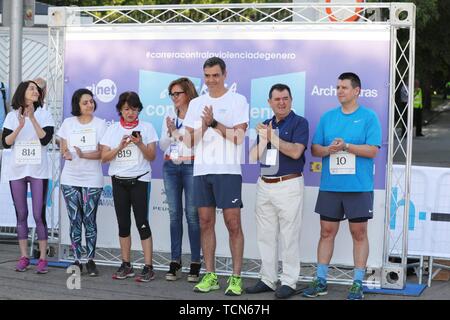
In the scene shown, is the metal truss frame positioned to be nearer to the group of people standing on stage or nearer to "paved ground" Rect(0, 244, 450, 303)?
"paved ground" Rect(0, 244, 450, 303)

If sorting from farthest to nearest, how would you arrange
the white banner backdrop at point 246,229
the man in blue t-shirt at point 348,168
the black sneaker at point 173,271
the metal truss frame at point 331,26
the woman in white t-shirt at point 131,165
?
the black sneaker at point 173,271 < the woman in white t-shirt at point 131,165 < the white banner backdrop at point 246,229 < the metal truss frame at point 331,26 < the man in blue t-shirt at point 348,168

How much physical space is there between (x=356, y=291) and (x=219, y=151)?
1.73 metres

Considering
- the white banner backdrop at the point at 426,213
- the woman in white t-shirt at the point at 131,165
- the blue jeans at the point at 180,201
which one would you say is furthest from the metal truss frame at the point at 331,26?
the woman in white t-shirt at the point at 131,165

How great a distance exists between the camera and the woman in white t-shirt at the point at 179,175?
24.9 ft

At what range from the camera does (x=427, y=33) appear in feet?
77.0

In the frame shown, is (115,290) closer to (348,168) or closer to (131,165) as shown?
(131,165)

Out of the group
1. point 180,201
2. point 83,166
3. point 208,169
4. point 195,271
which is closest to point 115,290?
point 195,271

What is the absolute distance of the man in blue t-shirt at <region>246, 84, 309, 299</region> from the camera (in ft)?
22.6

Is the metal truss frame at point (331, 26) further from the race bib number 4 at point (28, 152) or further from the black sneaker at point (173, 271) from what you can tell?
the race bib number 4 at point (28, 152)

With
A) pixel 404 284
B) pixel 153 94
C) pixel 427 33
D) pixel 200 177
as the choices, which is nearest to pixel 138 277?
pixel 200 177

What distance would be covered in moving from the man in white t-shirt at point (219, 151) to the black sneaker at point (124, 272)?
3.04 feet

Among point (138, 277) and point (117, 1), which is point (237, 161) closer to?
point (138, 277)

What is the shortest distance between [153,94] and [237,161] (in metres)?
1.50
